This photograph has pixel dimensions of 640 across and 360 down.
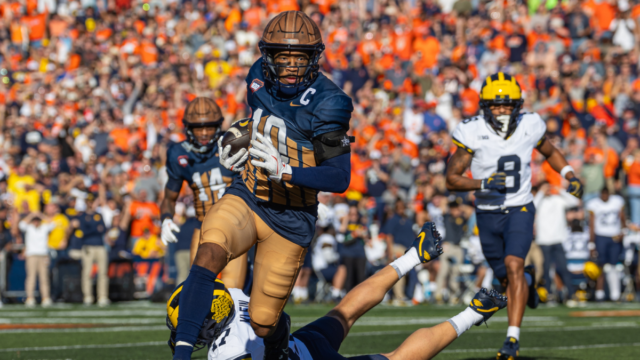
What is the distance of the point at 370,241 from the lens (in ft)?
46.4

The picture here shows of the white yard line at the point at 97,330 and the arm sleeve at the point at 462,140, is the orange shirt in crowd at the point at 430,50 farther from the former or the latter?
the arm sleeve at the point at 462,140

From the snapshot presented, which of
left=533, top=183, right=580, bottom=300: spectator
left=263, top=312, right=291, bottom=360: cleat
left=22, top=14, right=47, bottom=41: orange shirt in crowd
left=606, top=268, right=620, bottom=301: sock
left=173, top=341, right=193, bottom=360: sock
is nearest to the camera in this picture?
left=173, top=341, right=193, bottom=360: sock

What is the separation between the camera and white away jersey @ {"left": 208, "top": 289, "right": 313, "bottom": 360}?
407 centimetres

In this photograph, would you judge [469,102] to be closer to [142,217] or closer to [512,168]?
[142,217]

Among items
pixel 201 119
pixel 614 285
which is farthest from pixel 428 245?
pixel 614 285

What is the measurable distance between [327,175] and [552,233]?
9.54 meters

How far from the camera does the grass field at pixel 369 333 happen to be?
684 centimetres

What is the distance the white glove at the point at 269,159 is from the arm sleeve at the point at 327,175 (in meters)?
0.06

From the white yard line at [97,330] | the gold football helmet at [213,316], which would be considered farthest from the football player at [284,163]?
the white yard line at [97,330]

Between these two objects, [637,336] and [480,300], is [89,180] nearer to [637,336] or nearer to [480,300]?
[637,336]

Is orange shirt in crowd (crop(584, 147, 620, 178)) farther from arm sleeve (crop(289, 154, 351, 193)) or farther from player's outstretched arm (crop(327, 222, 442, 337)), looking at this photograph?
arm sleeve (crop(289, 154, 351, 193))

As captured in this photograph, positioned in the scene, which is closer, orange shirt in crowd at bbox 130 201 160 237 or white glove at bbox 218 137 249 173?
white glove at bbox 218 137 249 173

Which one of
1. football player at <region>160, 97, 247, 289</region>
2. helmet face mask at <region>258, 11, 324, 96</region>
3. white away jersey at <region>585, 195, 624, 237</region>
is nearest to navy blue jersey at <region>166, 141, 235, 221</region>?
football player at <region>160, 97, 247, 289</region>

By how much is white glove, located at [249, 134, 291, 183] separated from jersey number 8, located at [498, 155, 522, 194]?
3094 millimetres
